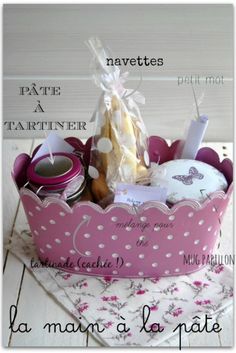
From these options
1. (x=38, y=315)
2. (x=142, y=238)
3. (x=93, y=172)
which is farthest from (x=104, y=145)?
(x=38, y=315)

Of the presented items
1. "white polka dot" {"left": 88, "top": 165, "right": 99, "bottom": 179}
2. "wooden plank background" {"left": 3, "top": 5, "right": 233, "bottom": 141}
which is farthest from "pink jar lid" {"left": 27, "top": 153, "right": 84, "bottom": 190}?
"wooden plank background" {"left": 3, "top": 5, "right": 233, "bottom": 141}

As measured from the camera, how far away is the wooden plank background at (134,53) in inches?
35.7

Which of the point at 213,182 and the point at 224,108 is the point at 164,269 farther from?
the point at 224,108

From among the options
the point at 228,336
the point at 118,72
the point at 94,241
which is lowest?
the point at 228,336

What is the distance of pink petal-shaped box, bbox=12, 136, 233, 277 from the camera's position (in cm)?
71

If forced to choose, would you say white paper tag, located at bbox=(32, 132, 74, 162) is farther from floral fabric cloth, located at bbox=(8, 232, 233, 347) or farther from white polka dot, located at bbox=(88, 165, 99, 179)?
floral fabric cloth, located at bbox=(8, 232, 233, 347)

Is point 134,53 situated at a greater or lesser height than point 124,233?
greater

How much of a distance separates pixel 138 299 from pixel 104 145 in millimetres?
233

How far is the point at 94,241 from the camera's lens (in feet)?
→ 2.45

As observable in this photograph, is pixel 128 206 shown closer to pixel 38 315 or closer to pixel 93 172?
pixel 93 172

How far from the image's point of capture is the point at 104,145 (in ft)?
2.43

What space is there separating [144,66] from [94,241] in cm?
32

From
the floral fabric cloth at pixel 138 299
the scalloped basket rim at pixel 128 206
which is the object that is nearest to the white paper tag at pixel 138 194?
the scalloped basket rim at pixel 128 206

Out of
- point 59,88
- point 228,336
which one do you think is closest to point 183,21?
point 59,88
